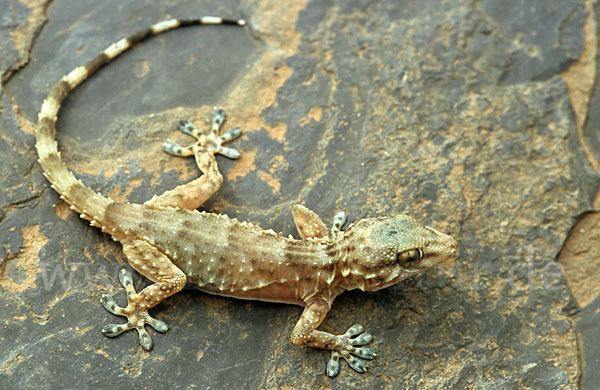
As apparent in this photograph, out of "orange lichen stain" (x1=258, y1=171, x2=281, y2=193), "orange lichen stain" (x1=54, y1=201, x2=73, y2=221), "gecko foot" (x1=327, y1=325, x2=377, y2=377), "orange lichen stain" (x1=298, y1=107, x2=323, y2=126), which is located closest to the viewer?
"gecko foot" (x1=327, y1=325, x2=377, y2=377)

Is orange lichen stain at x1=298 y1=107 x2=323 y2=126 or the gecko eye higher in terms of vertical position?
orange lichen stain at x1=298 y1=107 x2=323 y2=126

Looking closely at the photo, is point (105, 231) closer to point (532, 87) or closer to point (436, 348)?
point (436, 348)

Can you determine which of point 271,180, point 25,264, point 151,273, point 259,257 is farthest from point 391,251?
point 25,264

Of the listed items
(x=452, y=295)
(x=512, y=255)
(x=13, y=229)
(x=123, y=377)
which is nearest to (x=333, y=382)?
(x=452, y=295)

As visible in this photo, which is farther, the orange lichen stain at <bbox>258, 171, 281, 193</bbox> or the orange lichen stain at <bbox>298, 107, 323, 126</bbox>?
the orange lichen stain at <bbox>298, 107, 323, 126</bbox>

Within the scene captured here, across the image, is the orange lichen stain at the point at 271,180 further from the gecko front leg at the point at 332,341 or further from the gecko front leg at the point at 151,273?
the gecko front leg at the point at 332,341

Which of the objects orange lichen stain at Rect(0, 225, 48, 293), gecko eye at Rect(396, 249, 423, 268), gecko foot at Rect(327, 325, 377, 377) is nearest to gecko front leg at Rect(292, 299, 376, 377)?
gecko foot at Rect(327, 325, 377, 377)

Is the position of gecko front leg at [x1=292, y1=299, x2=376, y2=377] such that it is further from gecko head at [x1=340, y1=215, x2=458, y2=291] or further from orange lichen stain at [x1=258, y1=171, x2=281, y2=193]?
orange lichen stain at [x1=258, y1=171, x2=281, y2=193]
